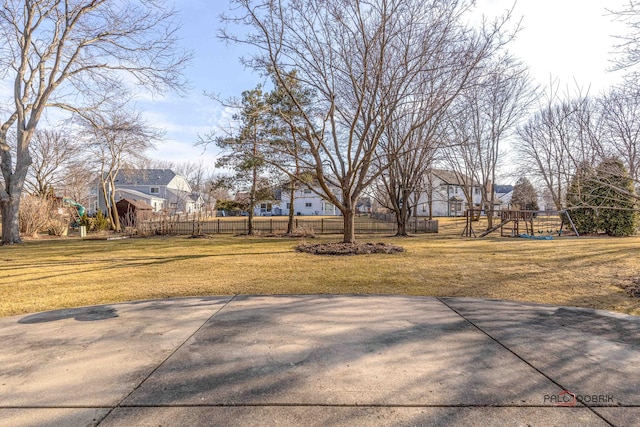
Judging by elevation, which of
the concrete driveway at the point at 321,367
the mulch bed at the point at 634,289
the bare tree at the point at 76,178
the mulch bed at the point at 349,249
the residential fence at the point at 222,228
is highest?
the bare tree at the point at 76,178

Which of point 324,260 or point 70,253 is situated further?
point 70,253

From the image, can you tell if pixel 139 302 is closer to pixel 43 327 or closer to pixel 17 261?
pixel 43 327

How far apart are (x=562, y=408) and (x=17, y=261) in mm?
13094

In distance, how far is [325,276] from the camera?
754cm

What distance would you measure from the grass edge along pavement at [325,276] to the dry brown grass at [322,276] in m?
0.02

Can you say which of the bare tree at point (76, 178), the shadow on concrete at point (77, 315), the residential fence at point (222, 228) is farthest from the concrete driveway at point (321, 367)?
the bare tree at point (76, 178)

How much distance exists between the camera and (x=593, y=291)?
618 centimetres

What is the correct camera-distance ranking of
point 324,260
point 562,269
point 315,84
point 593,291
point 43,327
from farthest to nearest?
point 315,84, point 324,260, point 562,269, point 593,291, point 43,327

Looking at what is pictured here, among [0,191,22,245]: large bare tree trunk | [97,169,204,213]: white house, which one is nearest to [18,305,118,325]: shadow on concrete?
[0,191,22,245]: large bare tree trunk

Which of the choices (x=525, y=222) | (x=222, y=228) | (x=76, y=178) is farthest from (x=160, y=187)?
(x=525, y=222)

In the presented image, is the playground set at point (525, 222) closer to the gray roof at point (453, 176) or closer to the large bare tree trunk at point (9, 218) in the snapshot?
the gray roof at point (453, 176)

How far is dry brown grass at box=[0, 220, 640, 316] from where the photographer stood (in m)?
5.96

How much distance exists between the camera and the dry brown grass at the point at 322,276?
5.96m

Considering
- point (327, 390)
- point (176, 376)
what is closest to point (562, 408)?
point (327, 390)
